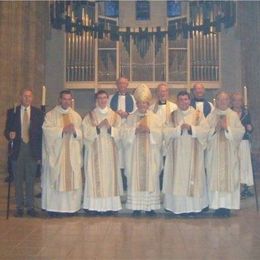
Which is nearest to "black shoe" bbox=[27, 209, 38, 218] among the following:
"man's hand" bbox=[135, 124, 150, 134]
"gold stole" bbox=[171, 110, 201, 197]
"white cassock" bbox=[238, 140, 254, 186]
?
"man's hand" bbox=[135, 124, 150, 134]

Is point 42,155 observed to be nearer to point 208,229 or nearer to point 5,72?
point 208,229

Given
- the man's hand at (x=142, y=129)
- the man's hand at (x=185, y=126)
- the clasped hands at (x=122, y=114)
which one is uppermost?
the clasped hands at (x=122, y=114)

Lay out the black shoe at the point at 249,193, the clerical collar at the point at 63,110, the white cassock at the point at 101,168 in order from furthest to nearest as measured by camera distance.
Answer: the black shoe at the point at 249,193 < the clerical collar at the point at 63,110 < the white cassock at the point at 101,168

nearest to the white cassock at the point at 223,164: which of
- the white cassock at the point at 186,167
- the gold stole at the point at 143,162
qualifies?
the white cassock at the point at 186,167

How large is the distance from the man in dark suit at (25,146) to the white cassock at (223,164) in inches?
95.3

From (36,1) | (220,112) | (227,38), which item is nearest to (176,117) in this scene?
(220,112)

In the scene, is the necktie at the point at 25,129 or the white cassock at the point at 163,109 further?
the white cassock at the point at 163,109

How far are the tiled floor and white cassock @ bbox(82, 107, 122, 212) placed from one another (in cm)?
26

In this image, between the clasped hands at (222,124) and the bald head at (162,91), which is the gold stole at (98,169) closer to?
the bald head at (162,91)

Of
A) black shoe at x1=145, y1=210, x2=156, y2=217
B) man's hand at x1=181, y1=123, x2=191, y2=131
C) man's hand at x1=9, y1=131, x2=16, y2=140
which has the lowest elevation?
black shoe at x1=145, y1=210, x2=156, y2=217

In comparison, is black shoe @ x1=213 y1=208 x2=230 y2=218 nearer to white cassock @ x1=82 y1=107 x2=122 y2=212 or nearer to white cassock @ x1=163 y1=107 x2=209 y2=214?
white cassock @ x1=163 y1=107 x2=209 y2=214

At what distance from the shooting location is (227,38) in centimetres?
1482

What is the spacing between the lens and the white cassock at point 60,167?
6.96 metres

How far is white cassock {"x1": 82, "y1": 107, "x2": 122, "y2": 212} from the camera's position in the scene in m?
6.98
